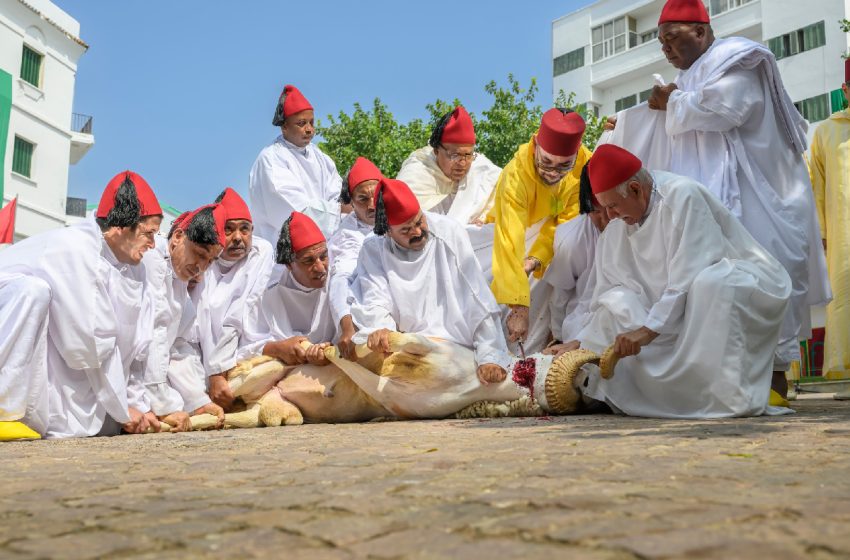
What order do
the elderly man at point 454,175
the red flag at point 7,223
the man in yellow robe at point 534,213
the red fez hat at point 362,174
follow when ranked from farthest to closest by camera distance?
the red flag at point 7,223
the elderly man at point 454,175
the red fez hat at point 362,174
the man in yellow robe at point 534,213

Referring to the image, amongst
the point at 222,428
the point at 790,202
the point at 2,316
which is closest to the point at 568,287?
the point at 790,202

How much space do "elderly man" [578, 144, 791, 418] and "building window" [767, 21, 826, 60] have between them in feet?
75.2

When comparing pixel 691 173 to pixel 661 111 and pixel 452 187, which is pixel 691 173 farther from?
pixel 452 187

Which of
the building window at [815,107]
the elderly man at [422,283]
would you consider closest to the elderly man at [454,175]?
the elderly man at [422,283]

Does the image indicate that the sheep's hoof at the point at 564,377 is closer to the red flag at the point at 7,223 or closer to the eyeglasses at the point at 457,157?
the eyeglasses at the point at 457,157

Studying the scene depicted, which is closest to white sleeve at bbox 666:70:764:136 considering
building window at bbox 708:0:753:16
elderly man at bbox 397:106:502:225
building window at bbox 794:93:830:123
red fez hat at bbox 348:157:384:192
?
elderly man at bbox 397:106:502:225

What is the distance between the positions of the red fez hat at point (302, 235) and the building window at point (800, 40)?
23.1 meters

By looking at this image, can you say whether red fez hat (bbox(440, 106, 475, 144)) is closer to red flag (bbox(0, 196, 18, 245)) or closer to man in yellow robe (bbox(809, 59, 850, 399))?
man in yellow robe (bbox(809, 59, 850, 399))

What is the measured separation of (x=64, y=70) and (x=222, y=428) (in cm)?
2124

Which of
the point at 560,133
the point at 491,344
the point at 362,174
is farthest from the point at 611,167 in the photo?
the point at 362,174

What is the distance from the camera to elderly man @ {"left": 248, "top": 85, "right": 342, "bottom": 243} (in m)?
7.76

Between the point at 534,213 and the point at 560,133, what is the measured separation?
631 mm

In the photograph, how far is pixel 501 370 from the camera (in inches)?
220

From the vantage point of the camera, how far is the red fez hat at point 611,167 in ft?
16.8
